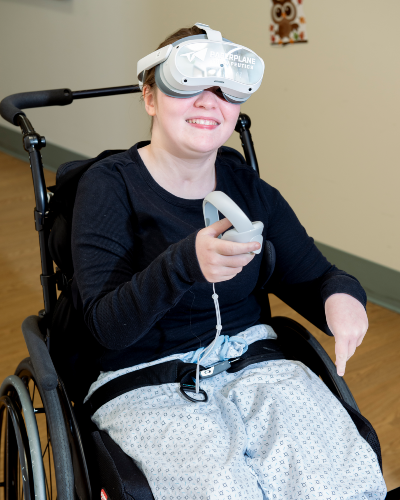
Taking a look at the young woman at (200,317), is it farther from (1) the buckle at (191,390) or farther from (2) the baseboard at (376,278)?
(2) the baseboard at (376,278)

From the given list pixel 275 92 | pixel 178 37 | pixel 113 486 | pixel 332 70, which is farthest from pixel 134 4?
pixel 113 486

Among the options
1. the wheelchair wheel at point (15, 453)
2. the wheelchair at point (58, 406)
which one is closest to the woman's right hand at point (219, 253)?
the wheelchair at point (58, 406)

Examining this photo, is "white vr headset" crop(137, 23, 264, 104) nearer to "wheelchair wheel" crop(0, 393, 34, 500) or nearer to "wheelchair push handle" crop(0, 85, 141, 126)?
"wheelchair push handle" crop(0, 85, 141, 126)

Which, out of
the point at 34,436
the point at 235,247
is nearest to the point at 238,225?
the point at 235,247

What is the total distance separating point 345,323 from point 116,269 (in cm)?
41

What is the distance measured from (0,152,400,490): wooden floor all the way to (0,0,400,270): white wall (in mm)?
352

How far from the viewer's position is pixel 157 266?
90 centimetres

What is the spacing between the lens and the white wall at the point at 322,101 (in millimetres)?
2305

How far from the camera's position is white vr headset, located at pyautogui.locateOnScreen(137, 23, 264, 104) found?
3.26ft

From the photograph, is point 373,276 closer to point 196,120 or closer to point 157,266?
point 196,120

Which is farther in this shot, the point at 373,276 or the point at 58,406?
the point at 373,276

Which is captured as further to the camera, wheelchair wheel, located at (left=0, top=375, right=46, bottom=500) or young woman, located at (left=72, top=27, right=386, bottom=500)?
wheelchair wheel, located at (left=0, top=375, right=46, bottom=500)

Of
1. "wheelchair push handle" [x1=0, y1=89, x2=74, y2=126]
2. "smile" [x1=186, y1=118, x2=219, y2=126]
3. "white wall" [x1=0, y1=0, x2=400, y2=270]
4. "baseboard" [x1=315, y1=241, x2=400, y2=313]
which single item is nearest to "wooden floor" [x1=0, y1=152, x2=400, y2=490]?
"baseboard" [x1=315, y1=241, x2=400, y2=313]

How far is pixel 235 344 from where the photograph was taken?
1.12 metres
